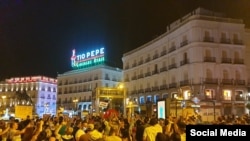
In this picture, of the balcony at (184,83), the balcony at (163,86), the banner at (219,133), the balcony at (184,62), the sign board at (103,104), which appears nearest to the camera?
the banner at (219,133)

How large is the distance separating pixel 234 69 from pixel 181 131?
44.4 metres

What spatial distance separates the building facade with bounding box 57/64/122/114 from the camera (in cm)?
8538

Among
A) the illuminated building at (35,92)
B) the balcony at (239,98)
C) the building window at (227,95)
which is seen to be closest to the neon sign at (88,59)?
the illuminated building at (35,92)

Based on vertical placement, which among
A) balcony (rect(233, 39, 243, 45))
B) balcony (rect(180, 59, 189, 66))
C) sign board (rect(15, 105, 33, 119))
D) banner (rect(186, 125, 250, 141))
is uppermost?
balcony (rect(233, 39, 243, 45))

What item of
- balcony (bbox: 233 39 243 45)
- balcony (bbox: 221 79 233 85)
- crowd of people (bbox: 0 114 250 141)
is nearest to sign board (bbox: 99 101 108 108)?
crowd of people (bbox: 0 114 250 141)

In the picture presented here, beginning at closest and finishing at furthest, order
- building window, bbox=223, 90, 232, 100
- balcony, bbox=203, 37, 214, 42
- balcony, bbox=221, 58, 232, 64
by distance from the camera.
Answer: building window, bbox=223, 90, 232, 100 → balcony, bbox=203, 37, 214, 42 → balcony, bbox=221, 58, 232, 64

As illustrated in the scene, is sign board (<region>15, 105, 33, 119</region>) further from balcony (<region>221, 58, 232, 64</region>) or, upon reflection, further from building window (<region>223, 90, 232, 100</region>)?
balcony (<region>221, 58, 232, 64</region>)

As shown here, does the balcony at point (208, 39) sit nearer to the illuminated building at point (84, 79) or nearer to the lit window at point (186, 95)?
the lit window at point (186, 95)

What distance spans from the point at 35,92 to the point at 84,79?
33199 mm

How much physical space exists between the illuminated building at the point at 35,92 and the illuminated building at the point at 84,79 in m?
17.9

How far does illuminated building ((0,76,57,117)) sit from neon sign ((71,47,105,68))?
22.7m

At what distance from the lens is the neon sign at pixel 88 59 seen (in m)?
90.9

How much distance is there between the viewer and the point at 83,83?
89.1 metres

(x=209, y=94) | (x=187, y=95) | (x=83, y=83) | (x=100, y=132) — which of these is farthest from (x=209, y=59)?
(x=83, y=83)
